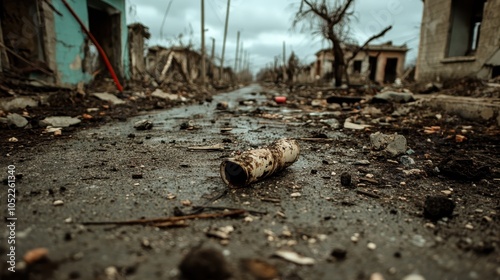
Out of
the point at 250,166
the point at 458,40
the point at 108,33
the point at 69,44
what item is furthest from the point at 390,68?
the point at 250,166

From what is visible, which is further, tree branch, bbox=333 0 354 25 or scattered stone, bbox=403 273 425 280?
tree branch, bbox=333 0 354 25

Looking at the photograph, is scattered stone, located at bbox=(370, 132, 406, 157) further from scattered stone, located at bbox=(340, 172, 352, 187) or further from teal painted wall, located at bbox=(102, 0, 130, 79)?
teal painted wall, located at bbox=(102, 0, 130, 79)

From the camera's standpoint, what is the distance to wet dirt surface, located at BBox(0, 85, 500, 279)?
1053mm

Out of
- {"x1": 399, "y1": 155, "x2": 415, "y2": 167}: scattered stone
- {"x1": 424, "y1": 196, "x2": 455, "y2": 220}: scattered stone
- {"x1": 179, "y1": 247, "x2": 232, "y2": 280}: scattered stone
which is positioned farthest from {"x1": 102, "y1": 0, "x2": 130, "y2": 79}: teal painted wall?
{"x1": 424, "y1": 196, "x2": 455, "y2": 220}: scattered stone

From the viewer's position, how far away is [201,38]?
1359 cm

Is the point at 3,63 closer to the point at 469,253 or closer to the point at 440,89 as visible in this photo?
the point at 469,253

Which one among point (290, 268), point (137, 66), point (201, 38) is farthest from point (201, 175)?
point (201, 38)

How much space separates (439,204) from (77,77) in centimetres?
739

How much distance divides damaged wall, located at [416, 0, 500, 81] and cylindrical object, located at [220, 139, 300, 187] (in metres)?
7.19

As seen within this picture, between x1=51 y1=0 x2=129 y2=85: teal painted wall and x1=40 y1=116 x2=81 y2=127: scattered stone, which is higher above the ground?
x1=51 y1=0 x2=129 y2=85: teal painted wall

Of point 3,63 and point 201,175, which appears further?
point 3,63

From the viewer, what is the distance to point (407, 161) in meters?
2.45

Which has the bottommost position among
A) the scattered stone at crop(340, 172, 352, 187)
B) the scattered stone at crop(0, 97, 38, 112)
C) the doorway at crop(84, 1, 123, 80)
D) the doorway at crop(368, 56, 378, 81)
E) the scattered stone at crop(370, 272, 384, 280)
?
the scattered stone at crop(370, 272, 384, 280)

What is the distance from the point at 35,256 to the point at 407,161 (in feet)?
8.44
